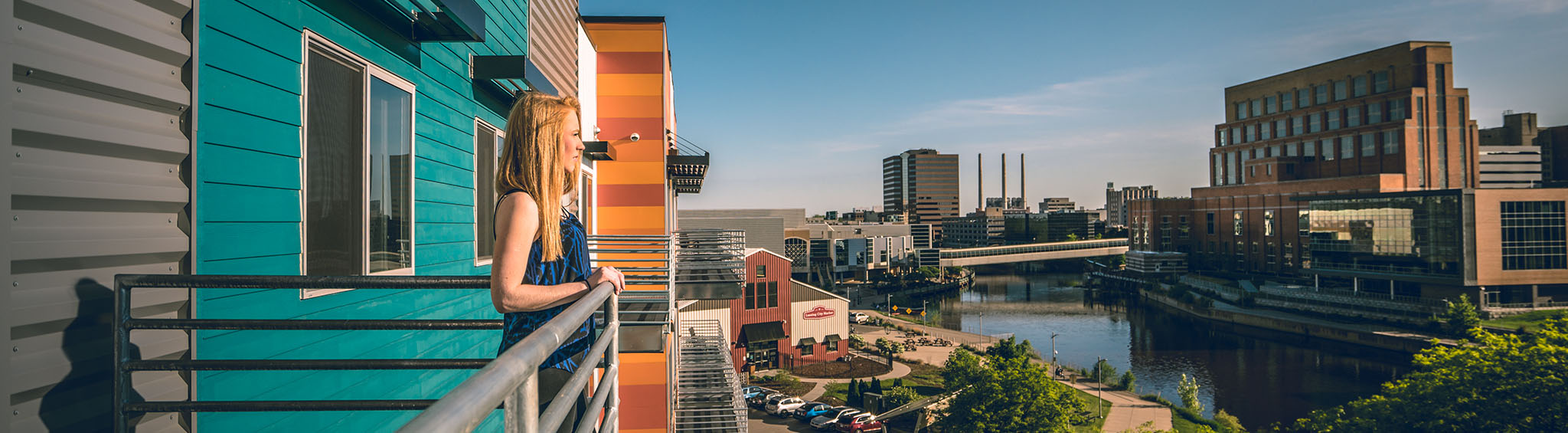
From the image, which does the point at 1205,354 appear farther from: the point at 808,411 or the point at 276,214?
the point at 276,214

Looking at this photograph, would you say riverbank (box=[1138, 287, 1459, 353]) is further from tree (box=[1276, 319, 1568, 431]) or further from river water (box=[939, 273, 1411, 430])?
tree (box=[1276, 319, 1568, 431])

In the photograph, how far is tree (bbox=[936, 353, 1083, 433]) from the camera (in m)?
19.0

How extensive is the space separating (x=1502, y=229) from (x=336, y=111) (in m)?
60.2

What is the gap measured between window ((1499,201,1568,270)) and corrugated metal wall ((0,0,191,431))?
60.6m

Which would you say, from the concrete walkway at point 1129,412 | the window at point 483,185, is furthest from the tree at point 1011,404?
the window at point 483,185

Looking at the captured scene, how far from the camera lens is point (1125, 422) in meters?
24.8

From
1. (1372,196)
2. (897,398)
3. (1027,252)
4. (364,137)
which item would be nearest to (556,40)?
(364,137)

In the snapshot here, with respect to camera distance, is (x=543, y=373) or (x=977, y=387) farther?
(x=977, y=387)

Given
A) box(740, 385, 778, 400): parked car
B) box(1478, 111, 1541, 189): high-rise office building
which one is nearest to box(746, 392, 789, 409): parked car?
box(740, 385, 778, 400): parked car

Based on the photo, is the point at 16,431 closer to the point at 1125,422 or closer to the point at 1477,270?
the point at 1125,422

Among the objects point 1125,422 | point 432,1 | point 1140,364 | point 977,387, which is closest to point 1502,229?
point 1140,364

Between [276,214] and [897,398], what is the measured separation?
77.3 feet

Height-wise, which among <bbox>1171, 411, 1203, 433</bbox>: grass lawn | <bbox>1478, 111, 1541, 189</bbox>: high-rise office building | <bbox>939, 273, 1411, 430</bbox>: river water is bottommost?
<bbox>939, 273, 1411, 430</bbox>: river water

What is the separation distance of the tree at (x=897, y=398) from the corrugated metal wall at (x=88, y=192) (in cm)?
2381
